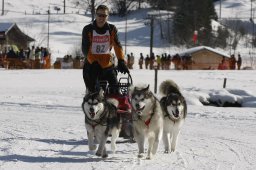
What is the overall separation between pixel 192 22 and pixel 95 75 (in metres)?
58.2

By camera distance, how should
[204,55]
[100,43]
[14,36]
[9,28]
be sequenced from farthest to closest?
[14,36] < [9,28] < [204,55] < [100,43]

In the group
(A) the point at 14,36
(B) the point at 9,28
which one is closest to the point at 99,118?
(B) the point at 9,28

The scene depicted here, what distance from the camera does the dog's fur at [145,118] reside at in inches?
254

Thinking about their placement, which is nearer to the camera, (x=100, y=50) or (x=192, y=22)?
(x=100, y=50)

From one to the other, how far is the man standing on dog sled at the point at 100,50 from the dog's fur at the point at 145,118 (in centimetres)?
72

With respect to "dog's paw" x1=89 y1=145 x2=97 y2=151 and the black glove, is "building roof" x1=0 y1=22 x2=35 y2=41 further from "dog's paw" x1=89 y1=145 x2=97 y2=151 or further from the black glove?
"dog's paw" x1=89 y1=145 x2=97 y2=151

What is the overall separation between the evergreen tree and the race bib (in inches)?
A: 2215

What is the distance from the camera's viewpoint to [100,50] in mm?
7156

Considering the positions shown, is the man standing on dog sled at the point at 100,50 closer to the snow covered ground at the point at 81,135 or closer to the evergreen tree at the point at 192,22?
the snow covered ground at the point at 81,135

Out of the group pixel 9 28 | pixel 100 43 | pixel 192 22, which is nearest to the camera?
pixel 100 43

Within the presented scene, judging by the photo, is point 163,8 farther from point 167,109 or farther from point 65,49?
point 167,109

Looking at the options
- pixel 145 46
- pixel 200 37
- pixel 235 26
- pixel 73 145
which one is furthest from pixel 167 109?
pixel 235 26

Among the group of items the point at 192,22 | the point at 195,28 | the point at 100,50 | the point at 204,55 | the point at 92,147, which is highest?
the point at 192,22

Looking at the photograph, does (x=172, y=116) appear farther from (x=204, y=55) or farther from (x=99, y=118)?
(x=204, y=55)
